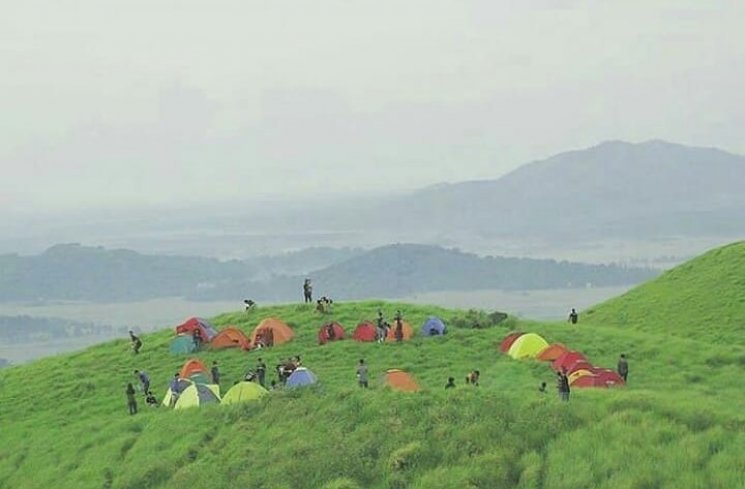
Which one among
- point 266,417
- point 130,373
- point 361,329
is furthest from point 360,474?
point 130,373

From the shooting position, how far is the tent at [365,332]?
1807 inches

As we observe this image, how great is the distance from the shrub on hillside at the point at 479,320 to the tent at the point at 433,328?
236 centimetres

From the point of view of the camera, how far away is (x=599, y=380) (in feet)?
115

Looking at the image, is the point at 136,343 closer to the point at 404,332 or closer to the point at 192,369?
the point at 192,369

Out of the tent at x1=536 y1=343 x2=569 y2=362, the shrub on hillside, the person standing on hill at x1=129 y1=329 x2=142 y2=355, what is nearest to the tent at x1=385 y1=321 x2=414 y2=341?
the shrub on hillside

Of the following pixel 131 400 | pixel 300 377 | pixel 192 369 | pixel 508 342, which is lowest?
pixel 131 400

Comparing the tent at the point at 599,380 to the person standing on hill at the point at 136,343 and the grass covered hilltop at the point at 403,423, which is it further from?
the person standing on hill at the point at 136,343

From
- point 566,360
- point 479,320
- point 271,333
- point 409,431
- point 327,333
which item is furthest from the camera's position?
point 479,320

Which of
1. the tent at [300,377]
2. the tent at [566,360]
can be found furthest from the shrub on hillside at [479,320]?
the tent at [300,377]

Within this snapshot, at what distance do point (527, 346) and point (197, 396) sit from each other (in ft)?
59.8

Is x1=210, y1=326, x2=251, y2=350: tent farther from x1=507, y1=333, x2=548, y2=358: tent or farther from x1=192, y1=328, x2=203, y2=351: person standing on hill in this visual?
x1=507, y1=333, x2=548, y2=358: tent

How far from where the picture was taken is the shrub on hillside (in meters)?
49.4

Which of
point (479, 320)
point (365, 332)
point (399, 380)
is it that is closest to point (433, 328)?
point (365, 332)

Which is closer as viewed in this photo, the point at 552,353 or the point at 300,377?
the point at 300,377
